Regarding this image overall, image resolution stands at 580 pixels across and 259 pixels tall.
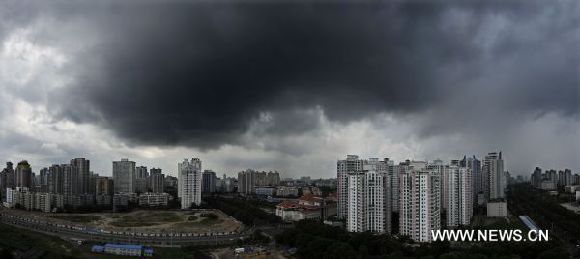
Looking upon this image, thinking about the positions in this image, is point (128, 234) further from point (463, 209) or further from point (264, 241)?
point (463, 209)

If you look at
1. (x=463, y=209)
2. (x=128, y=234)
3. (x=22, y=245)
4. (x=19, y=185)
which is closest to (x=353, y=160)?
(x=463, y=209)

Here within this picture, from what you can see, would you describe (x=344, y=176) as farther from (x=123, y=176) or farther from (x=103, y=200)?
(x=123, y=176)

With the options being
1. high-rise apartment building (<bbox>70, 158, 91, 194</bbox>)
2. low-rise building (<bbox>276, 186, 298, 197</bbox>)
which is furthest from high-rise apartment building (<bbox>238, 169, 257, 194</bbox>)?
high-rise apartment building (<bbox>70, 158, 91, 194</bbox>)

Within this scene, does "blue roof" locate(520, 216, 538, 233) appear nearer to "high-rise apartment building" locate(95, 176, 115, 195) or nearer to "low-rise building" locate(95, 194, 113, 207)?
"low-rise building" locate(95, 194, 113, 207)

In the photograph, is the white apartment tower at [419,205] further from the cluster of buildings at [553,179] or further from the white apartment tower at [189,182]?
Result: the cluster of buildings at [553,179]

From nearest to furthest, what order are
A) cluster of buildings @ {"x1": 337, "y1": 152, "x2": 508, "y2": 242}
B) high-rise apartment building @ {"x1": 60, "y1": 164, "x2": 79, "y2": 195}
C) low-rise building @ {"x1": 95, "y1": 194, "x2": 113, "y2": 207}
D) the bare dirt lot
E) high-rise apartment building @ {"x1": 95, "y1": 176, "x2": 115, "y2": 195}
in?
1. cluster of buildings @ {"x1": 337, "y1": 152, "x2": 508, "y2": 242}
2. the bare dirt lot
3. low-rise building @ {"x1": 95, "y1": 194, "x2": 113, "y2": 207}
4. high-rise apartment building @ {"x1": 60, "y1": 164, "x2": 79, "y2": 195}
5. high-rise apartment building @ {"x1": 95, "y1": 176, "x2": 115, "y2": 195}

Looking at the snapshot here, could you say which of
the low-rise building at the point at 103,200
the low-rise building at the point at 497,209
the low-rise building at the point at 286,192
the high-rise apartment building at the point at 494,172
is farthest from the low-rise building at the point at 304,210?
the low-rise building at the point at 286,192

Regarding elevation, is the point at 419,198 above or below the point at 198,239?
above

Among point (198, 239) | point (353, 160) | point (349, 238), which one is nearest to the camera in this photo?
point (349, 238)
